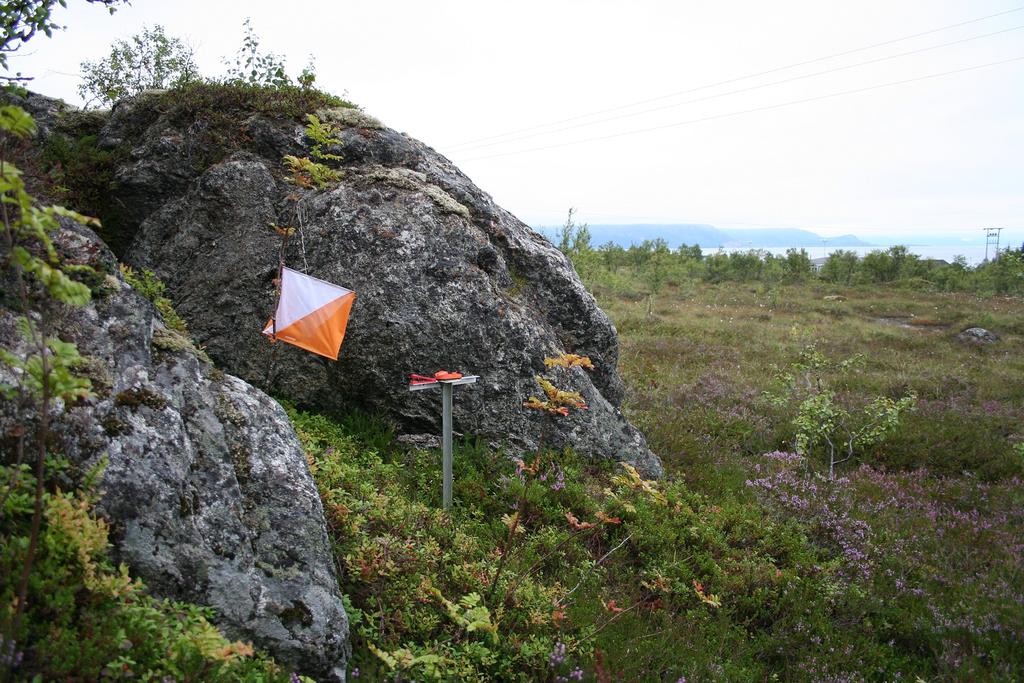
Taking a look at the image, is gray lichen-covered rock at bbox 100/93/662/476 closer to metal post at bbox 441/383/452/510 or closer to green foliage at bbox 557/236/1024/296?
metal post at bbox 441/383/452/510

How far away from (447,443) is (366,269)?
3.15 metres

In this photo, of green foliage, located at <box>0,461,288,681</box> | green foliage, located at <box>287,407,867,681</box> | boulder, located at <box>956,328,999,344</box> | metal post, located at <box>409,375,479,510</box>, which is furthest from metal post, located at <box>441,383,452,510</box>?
boulder, located at <box>956,328,999,344</box>

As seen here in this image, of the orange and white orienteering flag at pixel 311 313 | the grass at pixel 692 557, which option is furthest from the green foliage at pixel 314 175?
the grass at pixel 692 557

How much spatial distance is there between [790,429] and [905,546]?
16.2 ft

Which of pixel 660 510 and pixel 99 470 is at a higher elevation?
pixel 99 470

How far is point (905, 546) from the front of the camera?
898 centimetres

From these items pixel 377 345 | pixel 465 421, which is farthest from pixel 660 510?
pixel 377 345

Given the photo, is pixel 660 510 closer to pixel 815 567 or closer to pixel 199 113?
pixel 815 567

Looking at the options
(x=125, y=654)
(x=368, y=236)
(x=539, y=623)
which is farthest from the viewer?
(x=368, y=236)

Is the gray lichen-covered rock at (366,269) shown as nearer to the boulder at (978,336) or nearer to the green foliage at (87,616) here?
the green foliage at (87,616)

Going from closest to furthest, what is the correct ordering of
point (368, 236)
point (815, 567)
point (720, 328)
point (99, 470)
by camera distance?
point (99, 470)
point (815, 567)
point (368, 236)
point (720, 328)

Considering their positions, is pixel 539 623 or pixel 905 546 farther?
pixel 905 546

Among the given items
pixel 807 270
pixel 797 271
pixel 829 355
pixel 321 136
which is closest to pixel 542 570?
pixel 321 136

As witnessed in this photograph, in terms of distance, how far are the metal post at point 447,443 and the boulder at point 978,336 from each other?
28.4 meters
